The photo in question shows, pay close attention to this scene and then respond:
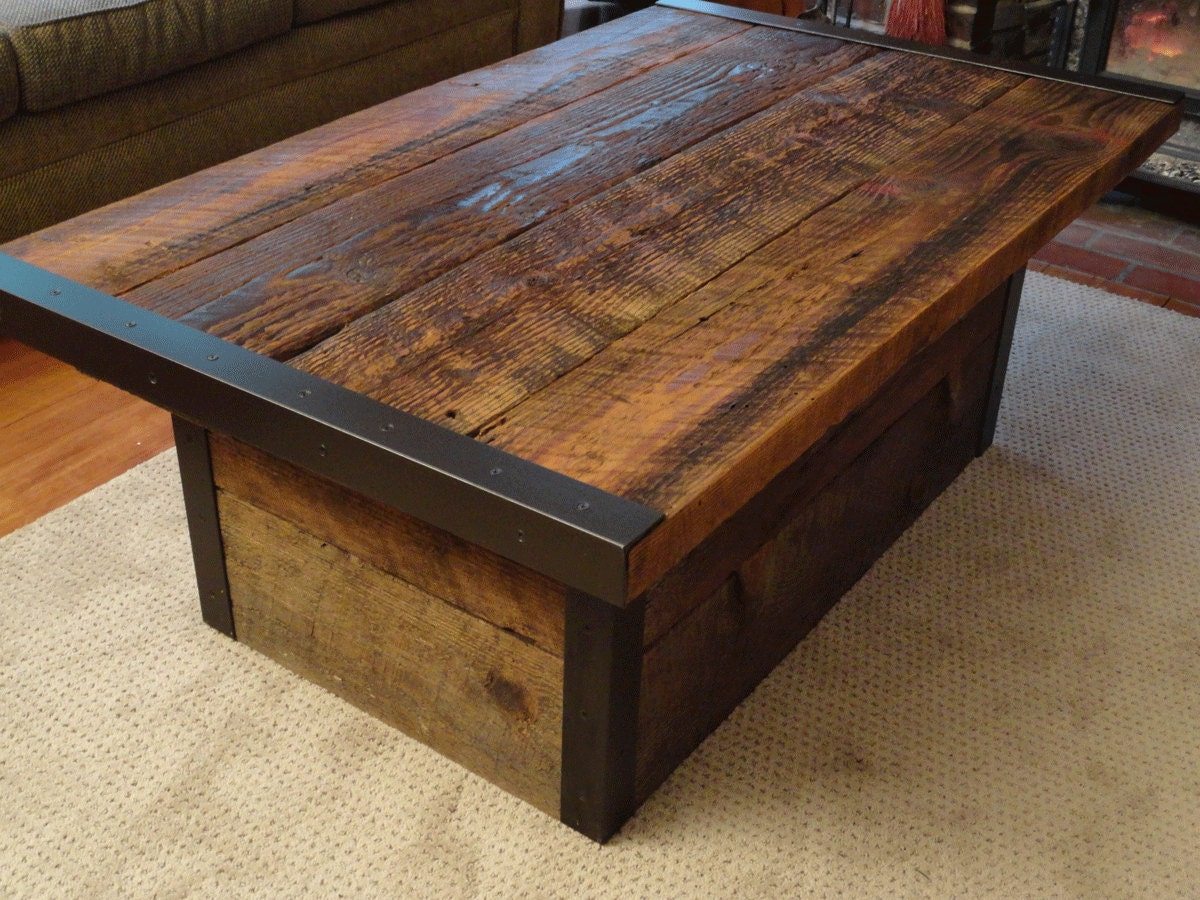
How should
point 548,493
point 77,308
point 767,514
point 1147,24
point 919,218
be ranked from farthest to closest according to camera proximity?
point 1147,24, point 919,218, point 767,514, point 77,308, point 548,493

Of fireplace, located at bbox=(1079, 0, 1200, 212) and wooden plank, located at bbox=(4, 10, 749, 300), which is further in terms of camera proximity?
fireplace, located at bbox=(1079, 0, 1200, 212)

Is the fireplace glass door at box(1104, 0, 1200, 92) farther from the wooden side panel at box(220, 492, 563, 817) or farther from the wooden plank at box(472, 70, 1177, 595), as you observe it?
the wooden side panel at box(220, 492, 563, 817)

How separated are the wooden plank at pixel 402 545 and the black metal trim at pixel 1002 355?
89 centimetres

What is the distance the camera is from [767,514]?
138cm

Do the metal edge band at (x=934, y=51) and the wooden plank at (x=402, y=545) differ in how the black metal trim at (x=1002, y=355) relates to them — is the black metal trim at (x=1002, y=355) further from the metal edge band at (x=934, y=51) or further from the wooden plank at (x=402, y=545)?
the wooden plank at (x=402, y=545)

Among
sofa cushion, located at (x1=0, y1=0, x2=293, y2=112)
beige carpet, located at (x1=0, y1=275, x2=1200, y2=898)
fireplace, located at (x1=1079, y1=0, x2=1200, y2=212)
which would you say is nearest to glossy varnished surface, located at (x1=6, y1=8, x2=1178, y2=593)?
beige carpet, located at (x1=0, y1=275, x2=1200, y2=898)

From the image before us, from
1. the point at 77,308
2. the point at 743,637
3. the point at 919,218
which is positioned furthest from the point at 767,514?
the point at 77,308

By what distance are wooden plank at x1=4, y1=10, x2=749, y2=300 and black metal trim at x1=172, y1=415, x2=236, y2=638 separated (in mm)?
191

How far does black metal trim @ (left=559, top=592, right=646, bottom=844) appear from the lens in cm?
117

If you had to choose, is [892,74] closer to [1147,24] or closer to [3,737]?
[1147,24]

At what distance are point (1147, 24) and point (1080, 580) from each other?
1596 millimetres

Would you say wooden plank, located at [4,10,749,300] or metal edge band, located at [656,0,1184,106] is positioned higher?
metal edge band, located at [656,0,1184,106]

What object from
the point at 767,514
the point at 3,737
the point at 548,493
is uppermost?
the point at 548,493

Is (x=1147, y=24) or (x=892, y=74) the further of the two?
(x=1147, y=24)
